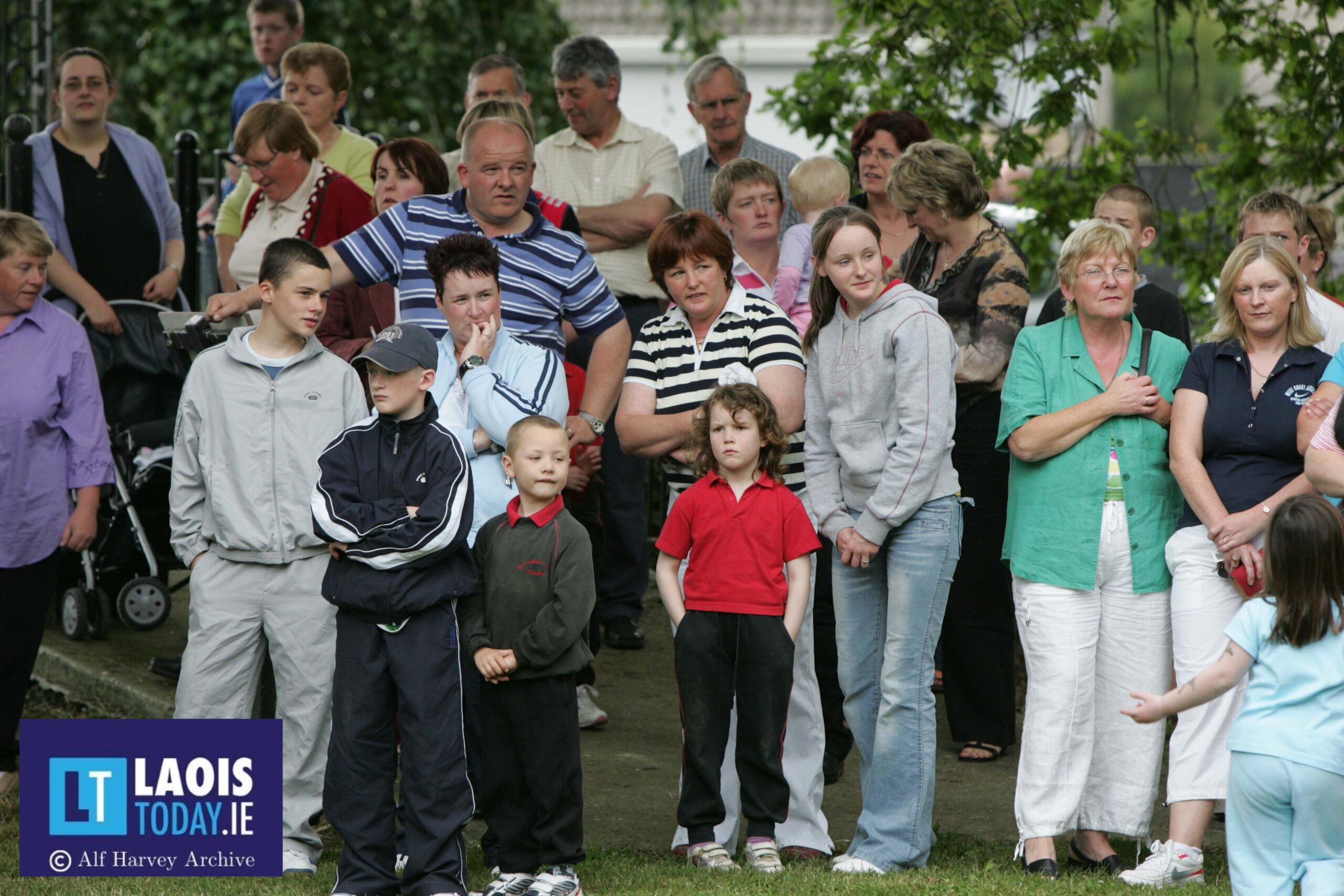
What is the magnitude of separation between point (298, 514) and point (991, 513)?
104 inches

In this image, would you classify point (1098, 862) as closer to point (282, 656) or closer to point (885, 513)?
point (885, 513)

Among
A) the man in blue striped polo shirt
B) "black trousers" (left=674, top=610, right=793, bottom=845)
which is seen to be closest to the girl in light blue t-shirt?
"black trousers" (left=674, top=610, right=793, bottom=845)

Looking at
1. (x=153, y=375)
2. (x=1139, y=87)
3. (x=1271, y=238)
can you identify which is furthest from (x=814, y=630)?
(x=1139, y=87)

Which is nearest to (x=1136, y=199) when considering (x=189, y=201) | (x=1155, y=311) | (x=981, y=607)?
(x=1155, y=311)

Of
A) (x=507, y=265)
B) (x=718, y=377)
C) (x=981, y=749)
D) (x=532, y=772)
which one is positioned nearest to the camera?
(x=532, y=772)

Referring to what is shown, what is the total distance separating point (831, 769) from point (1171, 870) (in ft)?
5.20

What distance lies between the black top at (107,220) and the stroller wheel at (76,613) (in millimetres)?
1481

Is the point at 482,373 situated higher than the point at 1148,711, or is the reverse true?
the point at 482,373

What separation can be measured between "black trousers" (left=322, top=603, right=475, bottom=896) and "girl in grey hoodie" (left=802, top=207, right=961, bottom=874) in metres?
1.25

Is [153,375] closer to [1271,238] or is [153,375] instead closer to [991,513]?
[991,513]

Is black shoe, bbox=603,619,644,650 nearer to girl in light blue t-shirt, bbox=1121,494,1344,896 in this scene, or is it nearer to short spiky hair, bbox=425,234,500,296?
short spiky hair, bbox=425,234,500,296

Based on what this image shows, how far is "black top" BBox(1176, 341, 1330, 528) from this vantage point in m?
4.91

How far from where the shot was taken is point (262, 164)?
684cm

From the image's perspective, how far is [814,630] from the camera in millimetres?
6191
